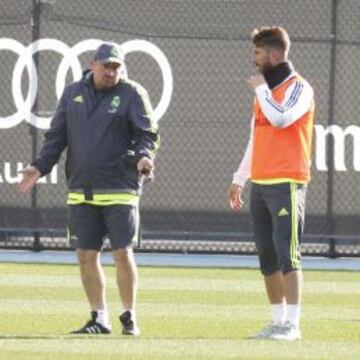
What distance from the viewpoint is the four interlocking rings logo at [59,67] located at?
53.5 feet

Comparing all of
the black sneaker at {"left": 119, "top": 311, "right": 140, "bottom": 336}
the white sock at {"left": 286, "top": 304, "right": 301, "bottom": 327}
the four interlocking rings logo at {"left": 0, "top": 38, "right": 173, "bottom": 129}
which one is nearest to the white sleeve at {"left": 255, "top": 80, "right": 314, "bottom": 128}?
the white sock at {"left": 286, "top": 304, "right": 301, "bottom": 327}

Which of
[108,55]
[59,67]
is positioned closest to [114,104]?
[108,55]

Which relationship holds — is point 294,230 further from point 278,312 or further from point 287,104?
point 287,104

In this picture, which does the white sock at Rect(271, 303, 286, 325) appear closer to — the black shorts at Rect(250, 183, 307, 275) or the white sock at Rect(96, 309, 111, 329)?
the black shorts at Rect(250, 183, 307, 275)

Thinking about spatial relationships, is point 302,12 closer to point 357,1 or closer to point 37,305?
point 357,1

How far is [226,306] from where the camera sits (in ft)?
40.0

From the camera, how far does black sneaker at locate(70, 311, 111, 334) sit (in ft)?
33.8

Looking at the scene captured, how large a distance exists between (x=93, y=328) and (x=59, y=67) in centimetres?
632

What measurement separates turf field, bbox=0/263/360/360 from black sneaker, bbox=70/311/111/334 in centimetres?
9

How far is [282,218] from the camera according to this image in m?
9.98

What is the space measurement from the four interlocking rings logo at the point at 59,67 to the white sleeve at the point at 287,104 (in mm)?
6357

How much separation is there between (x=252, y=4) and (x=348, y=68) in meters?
1.13

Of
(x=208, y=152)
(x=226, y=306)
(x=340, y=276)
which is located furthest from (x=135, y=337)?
(x=208, y=152)

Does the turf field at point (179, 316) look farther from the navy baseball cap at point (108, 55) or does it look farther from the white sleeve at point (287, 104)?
the navy baseball cap at point (108, 55)
